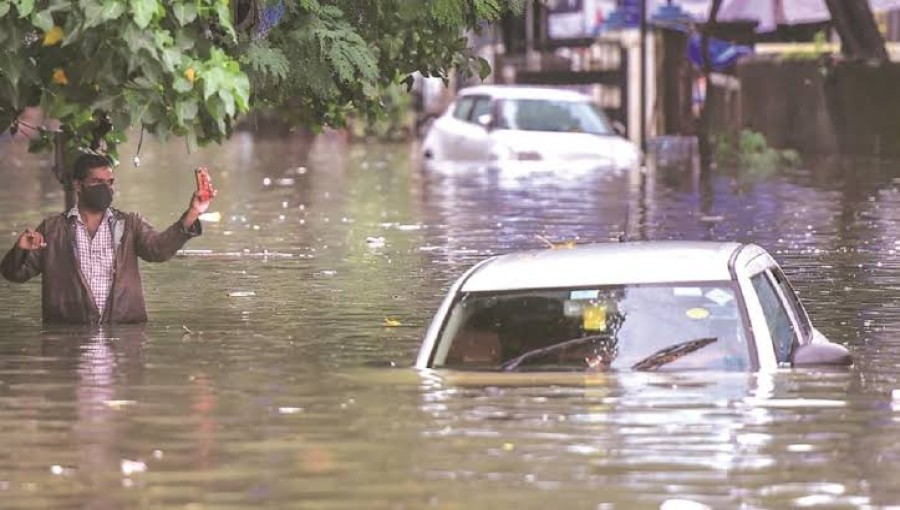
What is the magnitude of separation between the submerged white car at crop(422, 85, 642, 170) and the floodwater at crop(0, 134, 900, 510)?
14.2 m

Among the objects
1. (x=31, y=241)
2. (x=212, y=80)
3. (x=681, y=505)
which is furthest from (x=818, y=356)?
(x=31, y=241)

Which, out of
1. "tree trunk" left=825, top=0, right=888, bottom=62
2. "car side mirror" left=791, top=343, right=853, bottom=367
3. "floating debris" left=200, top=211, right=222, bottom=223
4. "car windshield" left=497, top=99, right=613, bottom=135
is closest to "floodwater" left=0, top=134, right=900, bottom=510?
"car side mirror" left=791, top=343, right=853, bottom=367

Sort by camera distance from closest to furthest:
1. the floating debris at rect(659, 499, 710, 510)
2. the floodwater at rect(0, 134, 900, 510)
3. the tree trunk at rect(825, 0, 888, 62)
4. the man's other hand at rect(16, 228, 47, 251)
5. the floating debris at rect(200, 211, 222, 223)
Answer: the floating debris at rect(659, 499, 710, 510) → the floodwater at rect(0, 134, 900, 510) → the man's other hand at rect(16, 228, 47, 251) → the floating debris at rect(200, 211, 222, 223) → the tree trunk at rect(825, 0, 888, 62)

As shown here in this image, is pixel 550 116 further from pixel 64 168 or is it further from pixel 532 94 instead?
pixel 64 168

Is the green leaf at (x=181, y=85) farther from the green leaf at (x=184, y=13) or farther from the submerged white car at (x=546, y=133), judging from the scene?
the submerged white car at (x=546, y=133)

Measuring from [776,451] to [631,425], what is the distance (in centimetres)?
80

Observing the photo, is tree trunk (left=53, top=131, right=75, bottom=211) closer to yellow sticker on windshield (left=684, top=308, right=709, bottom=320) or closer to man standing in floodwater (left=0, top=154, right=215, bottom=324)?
man standing in floodwater (left=0, top=154, right=215, bottom=324)

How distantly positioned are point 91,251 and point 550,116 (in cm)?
2458

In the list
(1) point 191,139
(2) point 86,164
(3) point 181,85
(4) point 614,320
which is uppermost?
(3) point 181,85

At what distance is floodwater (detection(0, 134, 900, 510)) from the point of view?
959 cm

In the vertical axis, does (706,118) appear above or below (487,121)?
below

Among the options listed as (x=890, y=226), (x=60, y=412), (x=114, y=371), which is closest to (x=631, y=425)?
(x=60, y=412)

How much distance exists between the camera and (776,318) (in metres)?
12.0

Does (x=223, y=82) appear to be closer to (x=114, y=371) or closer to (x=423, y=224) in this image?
(x=114, y=371)
